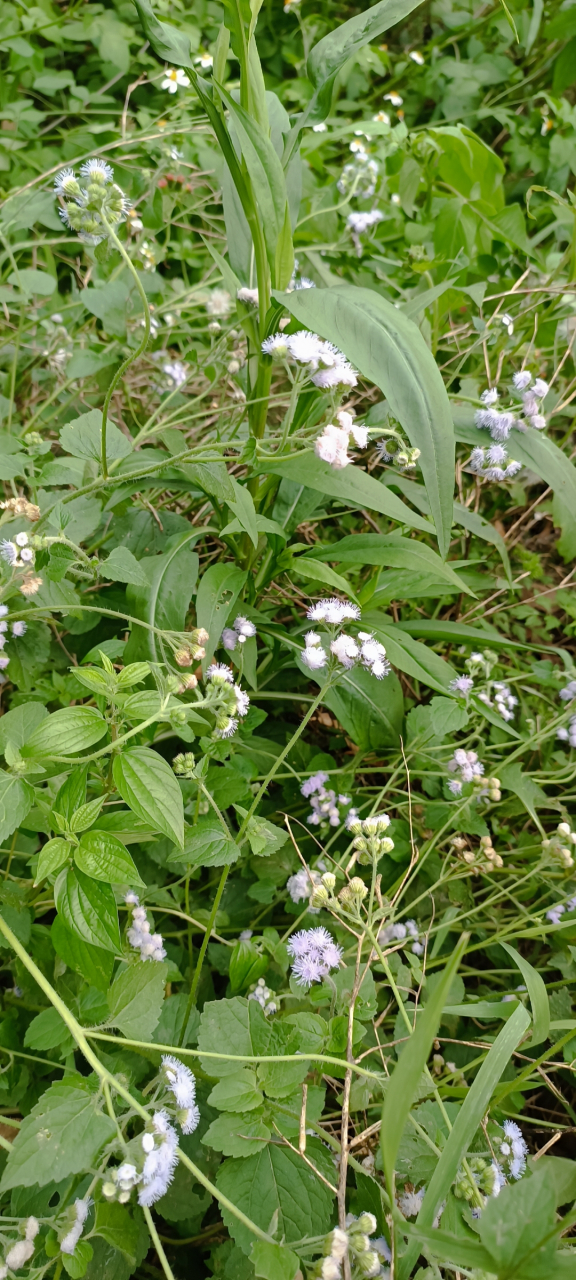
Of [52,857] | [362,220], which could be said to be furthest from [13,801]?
[362,220]

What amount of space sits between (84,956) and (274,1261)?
0.35m

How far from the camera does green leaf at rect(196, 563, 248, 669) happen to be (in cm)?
116

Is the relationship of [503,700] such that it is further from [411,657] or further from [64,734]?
[64,734]

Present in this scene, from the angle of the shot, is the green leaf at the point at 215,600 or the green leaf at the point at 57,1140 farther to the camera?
the green leaf at the point at 215,600

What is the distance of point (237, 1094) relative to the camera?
2.72 ft

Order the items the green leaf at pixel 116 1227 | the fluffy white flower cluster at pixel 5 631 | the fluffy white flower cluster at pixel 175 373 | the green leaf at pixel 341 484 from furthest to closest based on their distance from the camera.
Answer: the fluffy white flower cluster at pixel 175 373
the green leaf at pixel 341 484
the fluffy white flower cluster at pixel 5 631
the green leaf at pixel 116 1227

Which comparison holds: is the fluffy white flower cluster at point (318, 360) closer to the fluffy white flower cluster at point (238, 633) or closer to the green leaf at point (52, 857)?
the fluffy white flower cluster at point (238, 633)

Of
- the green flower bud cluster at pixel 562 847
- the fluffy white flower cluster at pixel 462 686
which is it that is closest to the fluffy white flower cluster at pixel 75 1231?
the green flower bud cluster at pixel 562 847

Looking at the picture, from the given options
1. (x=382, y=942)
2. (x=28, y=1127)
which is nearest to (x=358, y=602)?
(x=382, y=942)

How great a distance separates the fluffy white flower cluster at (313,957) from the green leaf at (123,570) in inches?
21.6

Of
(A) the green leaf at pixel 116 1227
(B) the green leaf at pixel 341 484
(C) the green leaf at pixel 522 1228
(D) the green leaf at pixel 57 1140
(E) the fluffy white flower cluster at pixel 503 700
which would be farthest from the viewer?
(E) the fluffy white flower cluster at pixel 503 700

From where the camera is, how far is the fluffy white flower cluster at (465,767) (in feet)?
4.21

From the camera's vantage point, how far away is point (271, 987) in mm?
1139

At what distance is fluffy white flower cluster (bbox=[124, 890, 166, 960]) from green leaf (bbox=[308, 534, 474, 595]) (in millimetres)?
681
